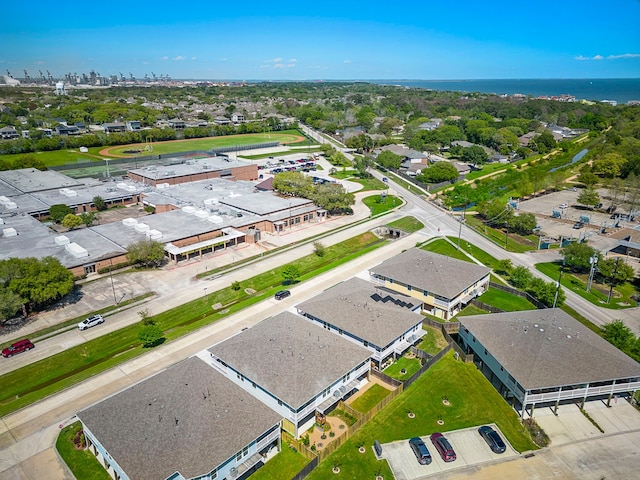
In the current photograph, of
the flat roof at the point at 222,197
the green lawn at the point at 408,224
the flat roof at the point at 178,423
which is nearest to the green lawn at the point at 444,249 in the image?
the green lawn at the point at 408,224

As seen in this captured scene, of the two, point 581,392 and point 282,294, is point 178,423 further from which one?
point 581,392

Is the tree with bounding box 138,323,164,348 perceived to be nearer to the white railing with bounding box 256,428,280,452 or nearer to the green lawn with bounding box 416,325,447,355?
the white railing with bounding box 256,428,280,452

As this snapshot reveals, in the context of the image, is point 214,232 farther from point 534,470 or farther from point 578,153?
point 578,153

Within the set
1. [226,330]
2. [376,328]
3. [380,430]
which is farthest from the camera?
[226,330]

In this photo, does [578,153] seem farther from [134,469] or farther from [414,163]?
[134,469]

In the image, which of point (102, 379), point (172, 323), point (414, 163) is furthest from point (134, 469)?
point (414, 163)

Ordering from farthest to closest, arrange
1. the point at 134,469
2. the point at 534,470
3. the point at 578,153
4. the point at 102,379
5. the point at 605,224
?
1. the point at 578,153
2. the point at 605,224
3. the point at 102,379
4. the point at 534,470
5. the point at 134,469

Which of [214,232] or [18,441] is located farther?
[214,232]

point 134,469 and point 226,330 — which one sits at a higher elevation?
point 134,469
